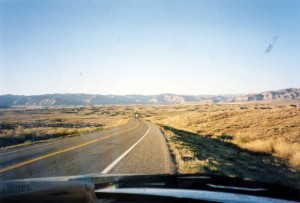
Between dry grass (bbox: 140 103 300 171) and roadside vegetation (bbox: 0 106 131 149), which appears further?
roadside vegetation (bbox: 0 106 131 149)

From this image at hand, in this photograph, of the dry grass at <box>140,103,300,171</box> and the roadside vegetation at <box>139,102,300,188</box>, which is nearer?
the roadside vegetation at <box>139,102,300,188</box>

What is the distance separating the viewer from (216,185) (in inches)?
186

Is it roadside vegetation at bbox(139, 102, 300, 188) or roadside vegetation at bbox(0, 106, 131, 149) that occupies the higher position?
roadside vegetation at bbox(139, 102, 300, 188)

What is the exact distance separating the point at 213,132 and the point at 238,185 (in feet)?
95.1

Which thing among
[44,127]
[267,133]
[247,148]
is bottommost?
[44,127]

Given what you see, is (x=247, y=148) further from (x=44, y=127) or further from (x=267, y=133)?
(x=44, y=127)

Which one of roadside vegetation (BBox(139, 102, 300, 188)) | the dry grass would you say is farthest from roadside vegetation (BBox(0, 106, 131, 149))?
the dry grass

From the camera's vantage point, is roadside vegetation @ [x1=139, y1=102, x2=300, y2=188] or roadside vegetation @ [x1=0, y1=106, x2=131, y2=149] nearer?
roadside vegetation @ [x1=139, y1=102, x2=300, y2=188]

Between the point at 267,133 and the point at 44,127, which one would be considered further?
the point at 44,127

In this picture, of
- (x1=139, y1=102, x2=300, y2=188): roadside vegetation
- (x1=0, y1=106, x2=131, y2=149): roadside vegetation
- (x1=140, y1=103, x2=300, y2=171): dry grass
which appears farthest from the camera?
(x1=0, y1=106, x2=131, y2=149): roadside vegetation

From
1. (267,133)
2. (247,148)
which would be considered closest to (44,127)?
(267,133)

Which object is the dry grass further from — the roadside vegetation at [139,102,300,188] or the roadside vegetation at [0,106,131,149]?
the roadside vegetation at [0,106,131,149]

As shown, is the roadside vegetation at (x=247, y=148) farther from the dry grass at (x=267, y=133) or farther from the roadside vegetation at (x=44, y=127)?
the roadside vegetation at (x=44, y=127)

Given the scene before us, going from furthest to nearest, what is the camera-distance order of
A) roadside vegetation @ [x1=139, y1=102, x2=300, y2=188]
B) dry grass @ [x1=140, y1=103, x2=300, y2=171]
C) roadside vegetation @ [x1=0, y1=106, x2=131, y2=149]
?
1. roadside vegetation @ [x1=0, y1=106, x2=131, y2=149]
2. dry grass @ [x1=140, y1=103, x2=300, y2=171]
3. roadside vegetation @ [x1=139, y1=102, x2=300, y2=188]
